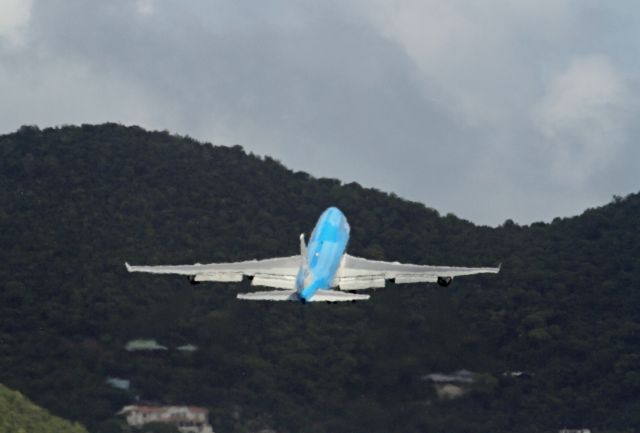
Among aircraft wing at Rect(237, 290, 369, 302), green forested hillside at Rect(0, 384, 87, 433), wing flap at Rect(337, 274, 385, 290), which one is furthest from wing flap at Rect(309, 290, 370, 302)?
green forested hillside at Rect(0, 384, 87, 433)

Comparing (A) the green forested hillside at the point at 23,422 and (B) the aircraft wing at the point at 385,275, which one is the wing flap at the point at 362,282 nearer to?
(B) the aircraft wing at the point at 385,275

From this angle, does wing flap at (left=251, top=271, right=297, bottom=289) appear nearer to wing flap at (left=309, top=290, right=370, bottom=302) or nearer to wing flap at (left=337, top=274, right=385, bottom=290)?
wing flap at (left=337, top=274, right=385, bottom=290)

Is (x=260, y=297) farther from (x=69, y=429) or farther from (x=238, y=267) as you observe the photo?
(x=69, y=429)

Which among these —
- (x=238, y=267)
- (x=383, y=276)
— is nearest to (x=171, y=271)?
(x=238, y=267)

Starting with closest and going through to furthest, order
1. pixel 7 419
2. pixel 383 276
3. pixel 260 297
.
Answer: pixel 260 297 → pixel 383 276 → pixel 7 419

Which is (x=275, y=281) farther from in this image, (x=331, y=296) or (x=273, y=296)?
(x=331, y=296)

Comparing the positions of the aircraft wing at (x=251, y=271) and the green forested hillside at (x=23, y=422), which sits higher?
the aircraft wing at (x=251, y=271)

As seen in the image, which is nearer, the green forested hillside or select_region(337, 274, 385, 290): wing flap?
select_region(337, 274, 385, 290): wing flap

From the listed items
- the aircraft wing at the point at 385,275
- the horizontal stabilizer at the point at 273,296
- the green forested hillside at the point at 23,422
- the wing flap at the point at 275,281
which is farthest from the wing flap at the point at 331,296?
the green forested hillside at the point at 23,422
